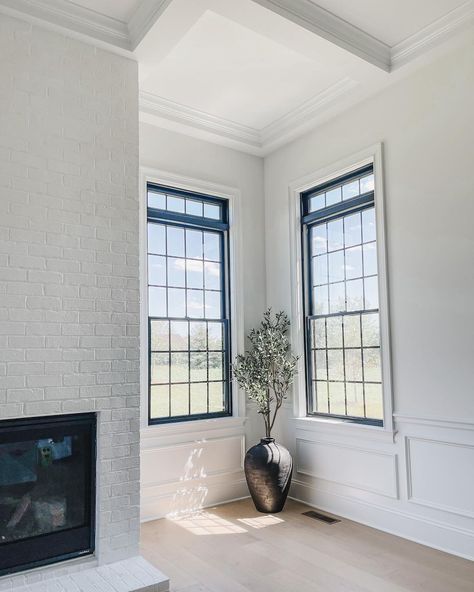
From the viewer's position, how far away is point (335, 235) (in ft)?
15.3

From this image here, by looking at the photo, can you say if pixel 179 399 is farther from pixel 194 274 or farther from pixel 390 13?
pixel 390 13

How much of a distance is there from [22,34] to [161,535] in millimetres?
3629

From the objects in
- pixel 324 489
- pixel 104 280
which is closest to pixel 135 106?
pixel 104 280

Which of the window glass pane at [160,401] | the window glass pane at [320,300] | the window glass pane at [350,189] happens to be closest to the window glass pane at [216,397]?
the window glass pane at [160,401]

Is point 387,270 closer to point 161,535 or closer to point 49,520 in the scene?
point 161,535

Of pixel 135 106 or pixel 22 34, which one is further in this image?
pixel 135 106

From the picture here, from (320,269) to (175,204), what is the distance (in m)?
1.50

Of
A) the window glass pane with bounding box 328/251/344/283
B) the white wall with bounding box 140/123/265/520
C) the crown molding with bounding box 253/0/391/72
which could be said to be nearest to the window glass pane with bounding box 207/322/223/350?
the white wall with bounding box 140/123/265/520

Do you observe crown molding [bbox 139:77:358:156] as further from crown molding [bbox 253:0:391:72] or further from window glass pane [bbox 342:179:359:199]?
window glass pane [bbox 342:179:359:199]

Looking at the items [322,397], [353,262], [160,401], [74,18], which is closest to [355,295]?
[353,262]

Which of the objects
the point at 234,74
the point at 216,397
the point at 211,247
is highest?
the point at 234,74

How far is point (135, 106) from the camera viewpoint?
11.9 feet

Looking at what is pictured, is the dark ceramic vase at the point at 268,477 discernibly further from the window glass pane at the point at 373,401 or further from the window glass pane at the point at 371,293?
the window glass pane at the point at 371,293

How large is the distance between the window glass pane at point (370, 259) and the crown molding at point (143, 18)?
236cm
